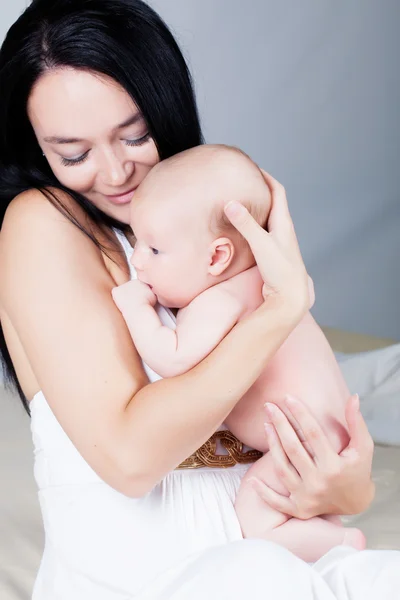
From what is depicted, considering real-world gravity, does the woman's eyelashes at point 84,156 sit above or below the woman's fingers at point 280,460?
above

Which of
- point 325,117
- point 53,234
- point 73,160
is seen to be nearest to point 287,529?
point 53,234

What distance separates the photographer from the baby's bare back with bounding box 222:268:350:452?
1.74 metres

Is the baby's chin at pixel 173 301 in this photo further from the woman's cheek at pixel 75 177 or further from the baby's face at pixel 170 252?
the woman's cheek at pixel 75 177

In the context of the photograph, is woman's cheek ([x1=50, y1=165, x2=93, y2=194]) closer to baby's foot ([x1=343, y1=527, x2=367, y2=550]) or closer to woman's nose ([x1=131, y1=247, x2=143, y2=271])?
woman's nose ([x1=131, y1=247, x2=143, y2=271])

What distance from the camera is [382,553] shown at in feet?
5.20

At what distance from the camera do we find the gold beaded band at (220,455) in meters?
1.84

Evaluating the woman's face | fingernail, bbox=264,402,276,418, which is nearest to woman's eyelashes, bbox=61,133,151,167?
the woman's face

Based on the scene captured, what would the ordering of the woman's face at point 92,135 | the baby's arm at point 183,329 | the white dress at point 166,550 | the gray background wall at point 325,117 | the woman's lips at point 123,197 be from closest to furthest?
the white dress at point 166,550 < the baby's arm at point 183,329 < the woman's face at point 92,135 < the woman's lips at point 123,197 < the gray background wall at point 325,117

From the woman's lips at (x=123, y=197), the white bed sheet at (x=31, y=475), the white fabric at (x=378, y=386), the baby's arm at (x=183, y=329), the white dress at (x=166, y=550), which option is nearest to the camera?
the white dress at (x=166, y=550)

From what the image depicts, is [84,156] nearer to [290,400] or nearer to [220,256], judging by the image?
[220,256]

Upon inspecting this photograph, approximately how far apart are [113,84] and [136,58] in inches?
3.0

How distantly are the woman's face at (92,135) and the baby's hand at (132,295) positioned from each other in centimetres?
20

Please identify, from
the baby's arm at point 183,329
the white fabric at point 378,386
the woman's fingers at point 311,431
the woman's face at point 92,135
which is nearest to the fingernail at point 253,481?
the woman's fingers at point 311,431

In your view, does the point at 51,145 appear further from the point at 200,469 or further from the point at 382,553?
the point at 382,553
